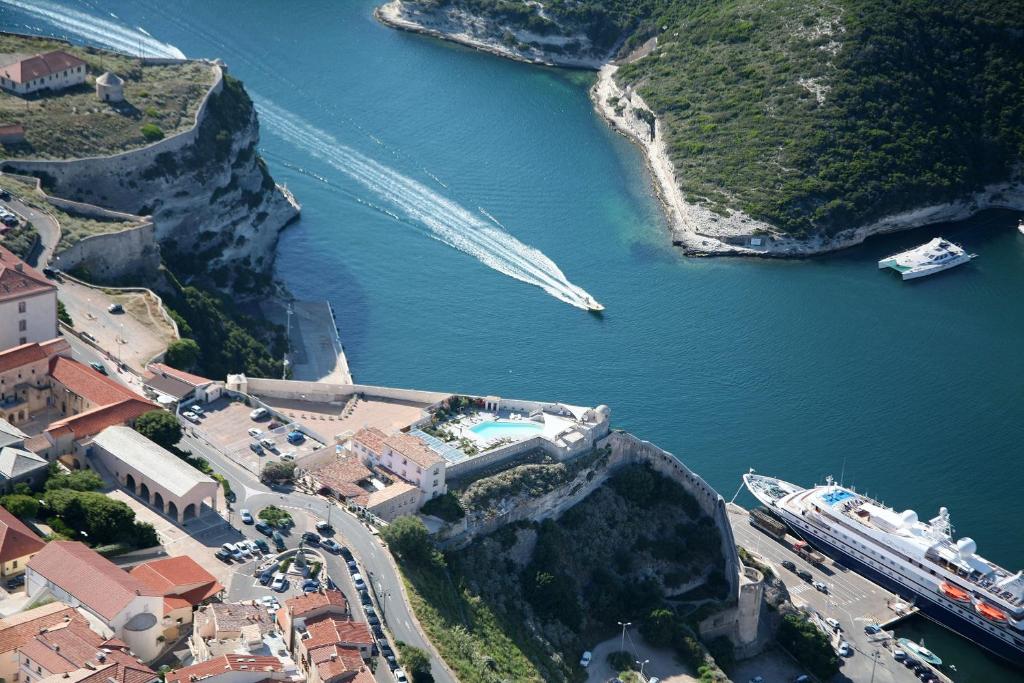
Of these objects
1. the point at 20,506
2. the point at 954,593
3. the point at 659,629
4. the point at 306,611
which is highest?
the point at 306,611

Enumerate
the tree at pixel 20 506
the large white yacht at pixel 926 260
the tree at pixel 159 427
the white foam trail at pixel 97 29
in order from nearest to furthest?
the tree at pixel 20 506 < the tree at pixel 159 427 < the large white yacht at pixel 926 260 < the white foam trail at pixel 97 29

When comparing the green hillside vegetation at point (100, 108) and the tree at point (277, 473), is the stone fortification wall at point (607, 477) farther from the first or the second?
the green hillside vegetation at point (100, 108)

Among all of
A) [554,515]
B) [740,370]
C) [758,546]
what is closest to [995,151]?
[740,370]

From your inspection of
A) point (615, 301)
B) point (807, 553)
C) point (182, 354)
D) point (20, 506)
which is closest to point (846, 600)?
point (807, 553)

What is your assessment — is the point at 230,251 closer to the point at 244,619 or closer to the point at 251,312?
the point at 251,312

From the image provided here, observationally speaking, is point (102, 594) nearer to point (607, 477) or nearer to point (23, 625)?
point (23, 625)

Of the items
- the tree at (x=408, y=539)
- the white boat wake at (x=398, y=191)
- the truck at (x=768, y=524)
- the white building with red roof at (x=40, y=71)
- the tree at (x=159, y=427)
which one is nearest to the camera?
the tree at (x=408, y=539)

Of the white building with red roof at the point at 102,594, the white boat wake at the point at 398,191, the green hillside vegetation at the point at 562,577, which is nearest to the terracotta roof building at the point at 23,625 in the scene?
the white building with red roof at the point at 102,594

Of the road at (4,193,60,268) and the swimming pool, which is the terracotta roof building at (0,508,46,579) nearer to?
the swimming pool
